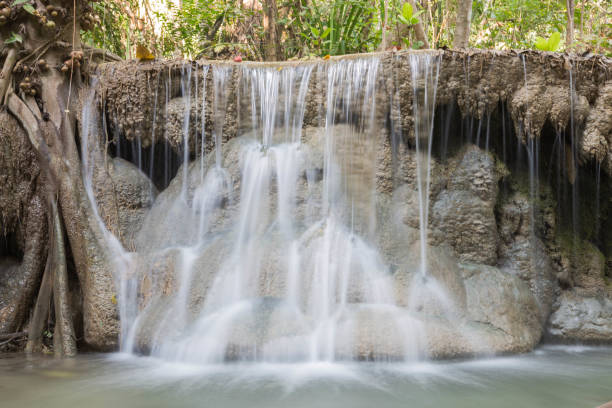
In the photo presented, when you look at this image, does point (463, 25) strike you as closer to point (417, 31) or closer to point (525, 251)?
point (417, 31)

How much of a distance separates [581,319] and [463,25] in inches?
176

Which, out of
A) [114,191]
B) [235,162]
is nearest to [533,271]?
[235,162]

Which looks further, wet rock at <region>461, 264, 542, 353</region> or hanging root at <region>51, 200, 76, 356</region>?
hanging root at <region>51, 200, 76, 356</region>

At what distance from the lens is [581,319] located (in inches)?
209

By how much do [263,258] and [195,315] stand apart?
815mm

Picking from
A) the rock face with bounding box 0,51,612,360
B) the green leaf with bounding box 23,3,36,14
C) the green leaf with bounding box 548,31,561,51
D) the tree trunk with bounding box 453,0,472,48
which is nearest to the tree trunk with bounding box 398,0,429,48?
the tree trunk with bounding box 453,0,472,48

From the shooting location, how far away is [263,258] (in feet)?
16.0

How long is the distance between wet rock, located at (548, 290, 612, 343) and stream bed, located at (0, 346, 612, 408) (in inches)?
31.6

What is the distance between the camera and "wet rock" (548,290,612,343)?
518 centimetres

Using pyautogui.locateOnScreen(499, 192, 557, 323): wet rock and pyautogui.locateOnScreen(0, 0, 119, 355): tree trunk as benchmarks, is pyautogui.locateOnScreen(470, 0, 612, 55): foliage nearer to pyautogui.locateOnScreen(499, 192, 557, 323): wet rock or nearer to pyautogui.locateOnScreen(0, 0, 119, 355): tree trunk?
pyautogui.locateOnScreen(499, 192, 557, 323): wet rock

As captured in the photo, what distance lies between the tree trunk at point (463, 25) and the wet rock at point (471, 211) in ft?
8.92

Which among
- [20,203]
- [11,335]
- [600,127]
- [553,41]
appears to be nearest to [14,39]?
[20,203]

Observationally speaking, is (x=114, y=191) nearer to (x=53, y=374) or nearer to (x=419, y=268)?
(x=53, y=374)

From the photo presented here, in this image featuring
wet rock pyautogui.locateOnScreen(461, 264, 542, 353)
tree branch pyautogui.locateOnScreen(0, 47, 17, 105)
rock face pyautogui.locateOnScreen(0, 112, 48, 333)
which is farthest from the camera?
tree branch pyautogui.locateOnScreen(0, 47, 17, 105)
